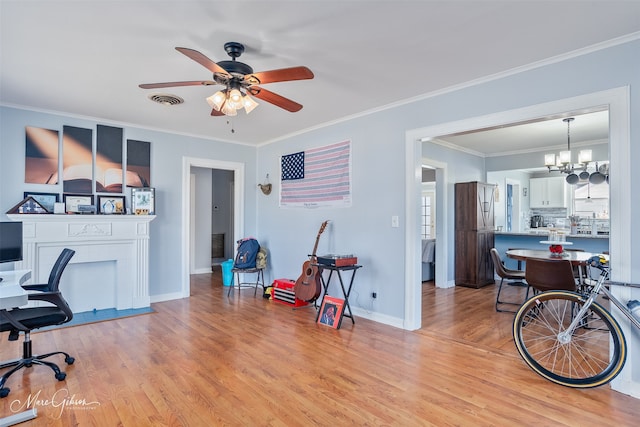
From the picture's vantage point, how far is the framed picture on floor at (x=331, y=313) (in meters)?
3.76

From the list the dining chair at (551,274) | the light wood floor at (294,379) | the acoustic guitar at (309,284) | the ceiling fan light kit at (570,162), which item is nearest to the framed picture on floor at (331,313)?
the light wood floor at (294,379)

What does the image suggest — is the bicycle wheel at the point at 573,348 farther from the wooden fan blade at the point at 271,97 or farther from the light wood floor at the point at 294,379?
the wooden fan blade at the point at 271,97

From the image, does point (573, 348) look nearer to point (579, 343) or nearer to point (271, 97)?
point (579, 343)

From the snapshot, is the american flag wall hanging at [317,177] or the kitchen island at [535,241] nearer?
the american flag wall hanging at [317,177]

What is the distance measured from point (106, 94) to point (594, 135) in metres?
6.57

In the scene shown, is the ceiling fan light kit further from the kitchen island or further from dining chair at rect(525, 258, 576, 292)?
dining chair at rect(525, 258, 576, 292)

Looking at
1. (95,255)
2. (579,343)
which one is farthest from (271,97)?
(579,343)

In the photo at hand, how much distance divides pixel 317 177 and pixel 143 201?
7.66ft

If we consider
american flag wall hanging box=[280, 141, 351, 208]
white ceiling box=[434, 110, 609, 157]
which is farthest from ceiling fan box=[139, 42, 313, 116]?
white ceiling box=[434, 110, 609, 157]

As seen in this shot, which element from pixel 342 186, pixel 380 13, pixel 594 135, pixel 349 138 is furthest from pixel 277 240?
pixel 594 135

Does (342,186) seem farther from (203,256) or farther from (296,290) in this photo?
(203,256)

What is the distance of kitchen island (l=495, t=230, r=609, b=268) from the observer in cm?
542

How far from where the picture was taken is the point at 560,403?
2.25 m

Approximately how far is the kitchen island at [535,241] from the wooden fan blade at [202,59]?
575 centimetres
